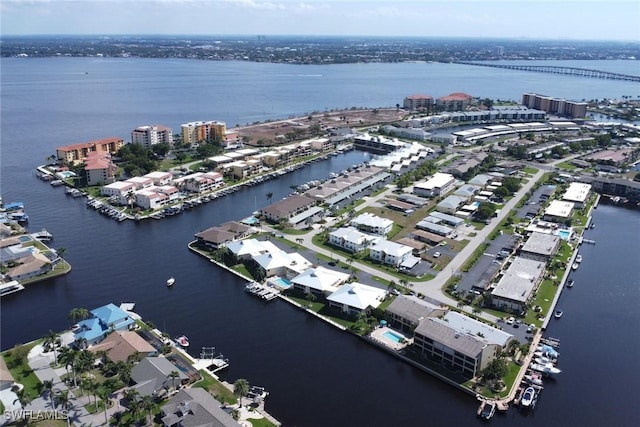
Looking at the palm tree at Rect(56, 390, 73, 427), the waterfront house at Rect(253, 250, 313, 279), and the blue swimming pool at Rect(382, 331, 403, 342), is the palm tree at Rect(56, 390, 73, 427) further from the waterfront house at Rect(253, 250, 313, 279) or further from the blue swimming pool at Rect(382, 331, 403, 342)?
the blue swimming pool at Rect(382, 331, 403, 342)

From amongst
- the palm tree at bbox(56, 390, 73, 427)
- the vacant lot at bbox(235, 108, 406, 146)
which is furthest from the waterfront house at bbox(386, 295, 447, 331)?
the vacant lot at bbox(235, 108, 406, 146)

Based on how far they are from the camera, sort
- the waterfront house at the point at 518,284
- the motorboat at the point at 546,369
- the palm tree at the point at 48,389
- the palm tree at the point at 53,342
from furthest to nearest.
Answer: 1. the waterfront house at the point at 518,284
2. the motorboat at the point at 546,369
3. the palm tree at the point at 53,342
4. the palm tree at the point at 48,389

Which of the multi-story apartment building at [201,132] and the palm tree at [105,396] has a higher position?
the multi-story apartment building at [201,132]

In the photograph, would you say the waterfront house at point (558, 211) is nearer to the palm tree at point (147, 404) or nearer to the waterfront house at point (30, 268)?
the palm tree at point (147, 404)

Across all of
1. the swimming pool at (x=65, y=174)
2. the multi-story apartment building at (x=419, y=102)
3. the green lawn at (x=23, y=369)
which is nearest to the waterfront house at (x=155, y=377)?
the green lawn at (x=23, y=369)

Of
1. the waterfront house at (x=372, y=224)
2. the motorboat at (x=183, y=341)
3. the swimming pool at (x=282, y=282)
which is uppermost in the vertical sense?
the waterfront house at (x=372, y=224)

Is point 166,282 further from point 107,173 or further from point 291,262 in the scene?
point 107,173
